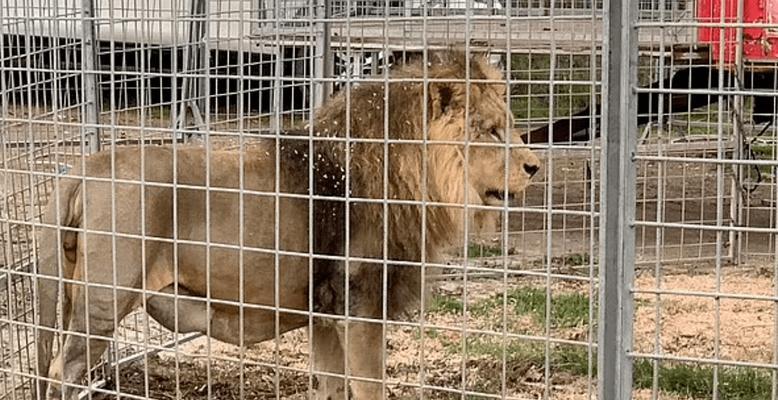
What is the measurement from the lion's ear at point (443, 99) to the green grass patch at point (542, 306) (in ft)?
8.58

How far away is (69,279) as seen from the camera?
182 inches

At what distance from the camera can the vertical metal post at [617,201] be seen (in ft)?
10.1

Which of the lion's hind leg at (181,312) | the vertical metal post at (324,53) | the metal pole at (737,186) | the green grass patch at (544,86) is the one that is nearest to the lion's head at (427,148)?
the lion's hind leg at (181,312)

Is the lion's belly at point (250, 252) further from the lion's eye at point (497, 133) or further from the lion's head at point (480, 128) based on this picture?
the lion's eye at point (497, 133)

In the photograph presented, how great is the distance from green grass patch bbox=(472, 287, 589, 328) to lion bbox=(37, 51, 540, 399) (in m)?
2.20

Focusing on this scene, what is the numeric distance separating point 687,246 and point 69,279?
5449 millimetres

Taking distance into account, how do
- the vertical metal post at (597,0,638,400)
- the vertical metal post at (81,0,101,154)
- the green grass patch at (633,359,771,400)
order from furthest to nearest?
1. the green grass patch at (633,359,771,400)
2. the vertical metal post at (81,0,101,154)
3. the vertical metal post at (597,0,638,400)

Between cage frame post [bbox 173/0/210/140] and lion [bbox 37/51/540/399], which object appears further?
cage frame post [bbox 173/0/210/140]

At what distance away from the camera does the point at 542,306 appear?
7.18 m

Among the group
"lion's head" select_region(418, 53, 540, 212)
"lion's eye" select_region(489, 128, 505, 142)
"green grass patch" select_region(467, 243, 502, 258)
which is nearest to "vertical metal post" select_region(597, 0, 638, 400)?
"lion's head" select_region(418, 53, 540, 212)

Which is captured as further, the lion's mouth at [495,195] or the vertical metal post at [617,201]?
the lion's mouth at [495,195]

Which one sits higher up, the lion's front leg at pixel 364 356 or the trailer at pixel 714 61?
the trailer at pixel 714 61

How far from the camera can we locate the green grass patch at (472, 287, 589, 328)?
22.6 feet

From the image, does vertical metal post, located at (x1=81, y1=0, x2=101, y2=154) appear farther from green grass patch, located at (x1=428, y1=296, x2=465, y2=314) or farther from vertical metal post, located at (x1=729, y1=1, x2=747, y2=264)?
vertical metal post, located at (x1=729, y1=1, x2=747, y2=264)
